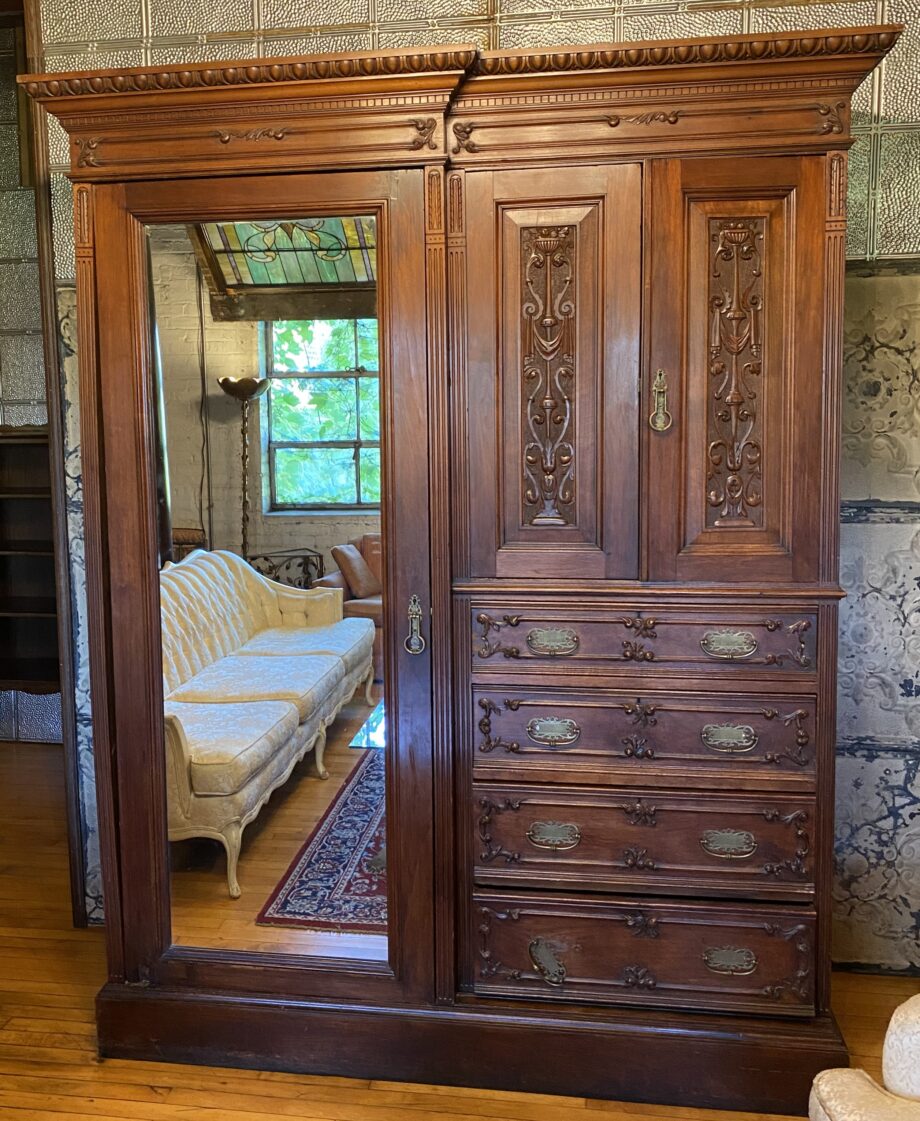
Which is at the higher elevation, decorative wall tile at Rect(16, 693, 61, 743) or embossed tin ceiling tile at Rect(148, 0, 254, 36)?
embossed tin ceiling tile at Rect(148, 0, 254, 36)

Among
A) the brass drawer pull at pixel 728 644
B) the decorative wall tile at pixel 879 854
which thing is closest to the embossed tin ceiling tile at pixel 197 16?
the brass drawer pull at pixel 728 644

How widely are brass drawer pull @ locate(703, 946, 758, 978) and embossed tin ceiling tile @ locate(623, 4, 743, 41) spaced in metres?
2.12

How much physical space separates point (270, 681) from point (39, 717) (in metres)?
2.90

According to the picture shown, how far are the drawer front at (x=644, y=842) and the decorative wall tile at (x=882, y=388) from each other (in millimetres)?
916

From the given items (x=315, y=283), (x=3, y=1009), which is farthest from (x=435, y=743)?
(x=3, y=1009)

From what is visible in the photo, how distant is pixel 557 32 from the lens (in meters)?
2.30

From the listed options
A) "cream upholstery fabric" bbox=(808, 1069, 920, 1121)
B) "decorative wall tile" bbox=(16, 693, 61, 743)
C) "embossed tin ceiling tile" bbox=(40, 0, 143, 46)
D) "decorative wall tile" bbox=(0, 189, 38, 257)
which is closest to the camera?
"cream upholstery fabric" bbox=(808, 1069, 920, 1121)

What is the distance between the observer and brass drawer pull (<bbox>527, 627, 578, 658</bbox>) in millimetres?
1935

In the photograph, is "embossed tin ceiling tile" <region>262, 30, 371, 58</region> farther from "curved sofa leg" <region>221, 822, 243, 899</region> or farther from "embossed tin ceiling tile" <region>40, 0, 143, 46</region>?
"curved sofa leg" <region>221, 822, 243, 899</region>

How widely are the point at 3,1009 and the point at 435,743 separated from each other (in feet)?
4.57

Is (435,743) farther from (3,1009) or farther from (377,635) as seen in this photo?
(3,1009)

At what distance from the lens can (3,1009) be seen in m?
2.35

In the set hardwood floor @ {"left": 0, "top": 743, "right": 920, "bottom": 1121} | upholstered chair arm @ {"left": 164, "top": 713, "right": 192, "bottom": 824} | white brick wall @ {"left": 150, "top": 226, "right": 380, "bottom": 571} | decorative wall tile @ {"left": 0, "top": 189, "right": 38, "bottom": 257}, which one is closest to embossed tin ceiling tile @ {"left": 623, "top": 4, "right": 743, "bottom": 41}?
white brick wall @ {"left": 150, "top": 226, "right": 380, "bottom": 571}

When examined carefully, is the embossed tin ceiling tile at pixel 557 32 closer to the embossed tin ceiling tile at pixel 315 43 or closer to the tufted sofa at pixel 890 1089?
the embossed tin ceiling tile at pixel 315 43
